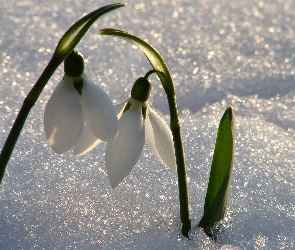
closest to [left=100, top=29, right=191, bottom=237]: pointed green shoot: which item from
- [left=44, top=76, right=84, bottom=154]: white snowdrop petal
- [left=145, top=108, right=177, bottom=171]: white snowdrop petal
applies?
[left=145, top=108, right=177, bottom=171]: white snowdrop petal

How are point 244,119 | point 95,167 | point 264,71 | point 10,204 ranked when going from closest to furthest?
point 10,204 < point 95,167 < point 244,119 < point 264,71

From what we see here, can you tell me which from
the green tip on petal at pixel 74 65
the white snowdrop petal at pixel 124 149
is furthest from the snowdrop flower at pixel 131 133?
the green tip on petal at pixel 74 65

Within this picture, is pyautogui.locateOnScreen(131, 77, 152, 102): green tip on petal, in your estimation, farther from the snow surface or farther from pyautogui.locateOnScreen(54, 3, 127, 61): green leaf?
the snow surface

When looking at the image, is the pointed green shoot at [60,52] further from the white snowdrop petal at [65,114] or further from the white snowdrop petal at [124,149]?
the white snowdrop petal at [124,149]

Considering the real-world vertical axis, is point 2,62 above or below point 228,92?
above

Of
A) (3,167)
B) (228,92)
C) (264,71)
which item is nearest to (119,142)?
(3,167)

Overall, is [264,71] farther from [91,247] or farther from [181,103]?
[91,247]

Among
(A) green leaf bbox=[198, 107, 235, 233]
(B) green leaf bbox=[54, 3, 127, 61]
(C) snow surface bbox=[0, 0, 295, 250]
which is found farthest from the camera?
(C) snow surface bbox=[0, 0, 295, 250]
